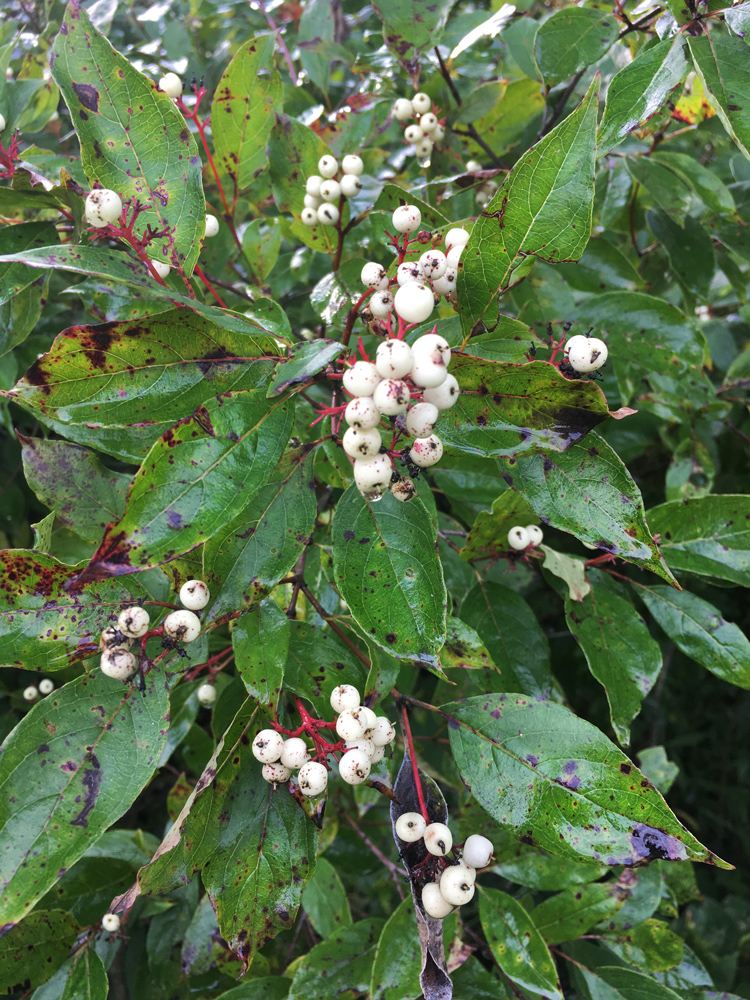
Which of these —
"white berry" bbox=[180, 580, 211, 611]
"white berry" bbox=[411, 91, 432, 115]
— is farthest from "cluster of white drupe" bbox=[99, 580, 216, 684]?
"white berry" bbox=[411, 91, 432, 115]

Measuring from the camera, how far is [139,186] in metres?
0.79

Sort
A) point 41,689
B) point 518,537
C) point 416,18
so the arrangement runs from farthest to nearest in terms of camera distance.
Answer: point 41,689 < point 416,18 < point 518,537

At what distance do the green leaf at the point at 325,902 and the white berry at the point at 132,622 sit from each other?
0.73 metres

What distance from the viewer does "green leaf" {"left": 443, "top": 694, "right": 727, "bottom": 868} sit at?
71 centimetres

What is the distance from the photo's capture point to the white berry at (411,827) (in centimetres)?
80

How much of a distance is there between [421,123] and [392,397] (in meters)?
0.99

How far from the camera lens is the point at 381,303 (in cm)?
75

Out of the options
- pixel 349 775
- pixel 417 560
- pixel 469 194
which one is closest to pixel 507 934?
pixel 349 775

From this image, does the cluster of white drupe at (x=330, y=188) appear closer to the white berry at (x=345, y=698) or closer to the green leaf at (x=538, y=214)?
the green leaf at (x=538, y=214)

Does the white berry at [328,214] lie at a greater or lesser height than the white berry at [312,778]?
greater

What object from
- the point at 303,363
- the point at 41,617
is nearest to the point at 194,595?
the point at 41,617

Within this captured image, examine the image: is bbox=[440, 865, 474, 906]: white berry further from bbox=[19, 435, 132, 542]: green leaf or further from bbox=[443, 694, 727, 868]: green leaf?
bbox=[19, 435, 132, 542]: green leaf

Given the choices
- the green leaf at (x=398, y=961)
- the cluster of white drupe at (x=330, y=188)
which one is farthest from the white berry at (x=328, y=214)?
the green leaf at (x=398, y=961)

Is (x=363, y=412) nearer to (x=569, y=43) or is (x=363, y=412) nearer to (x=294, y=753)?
(x=294, y=753)
